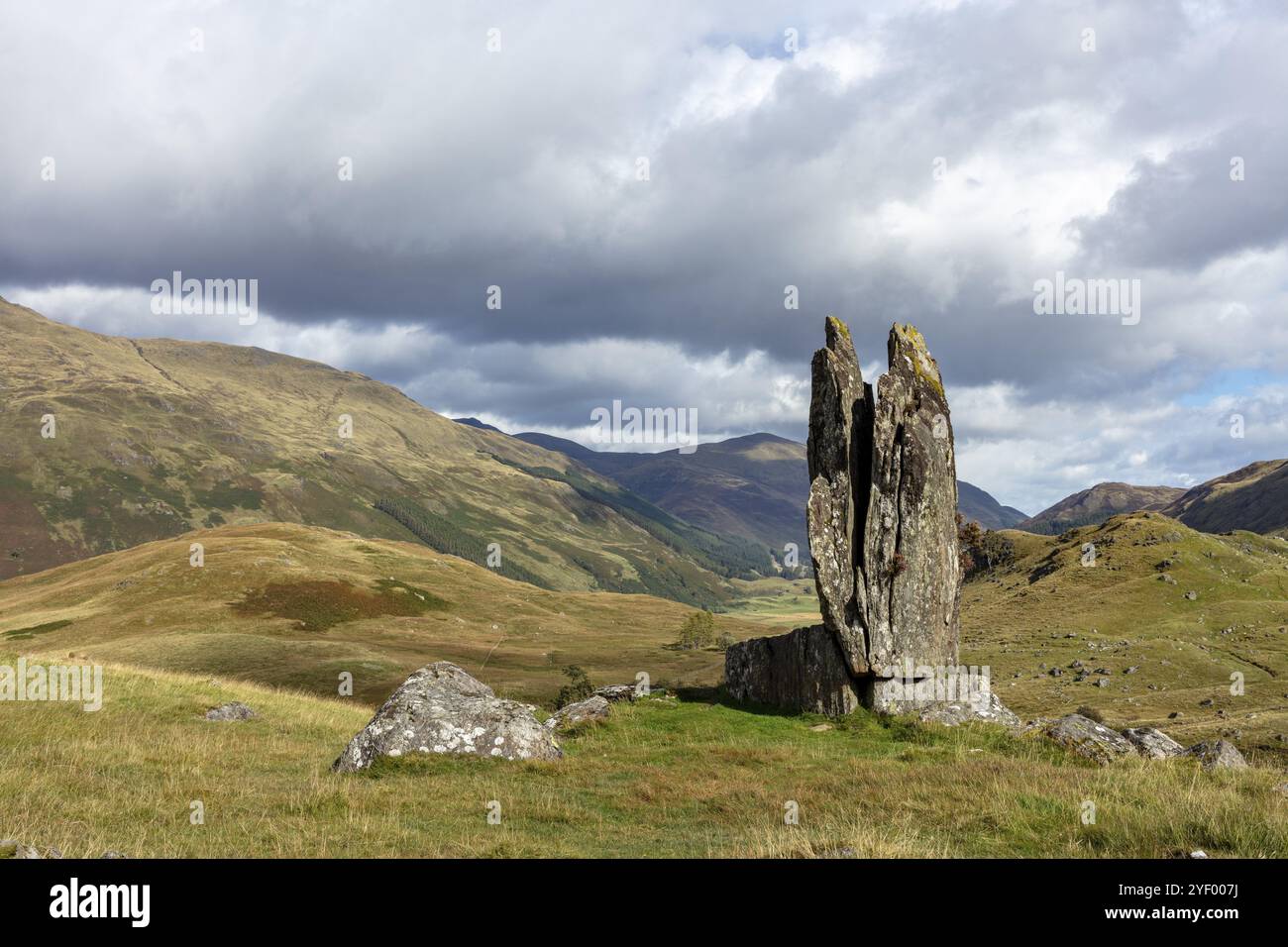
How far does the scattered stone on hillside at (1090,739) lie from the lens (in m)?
22.0

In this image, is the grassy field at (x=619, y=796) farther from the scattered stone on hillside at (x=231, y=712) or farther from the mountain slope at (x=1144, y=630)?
the mountain slope at (x=1144, y=630)

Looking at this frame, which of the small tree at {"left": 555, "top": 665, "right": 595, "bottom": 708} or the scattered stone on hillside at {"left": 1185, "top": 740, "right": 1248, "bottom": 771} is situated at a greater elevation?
the scattered stone on hillside at {"left": 1185, "top": 740, "right": 1248, "bottom": 771}

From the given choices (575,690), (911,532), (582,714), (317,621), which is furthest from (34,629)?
(911,532)

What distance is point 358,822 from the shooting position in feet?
49.6

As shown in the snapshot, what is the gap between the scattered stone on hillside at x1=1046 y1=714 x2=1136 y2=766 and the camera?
866 inches

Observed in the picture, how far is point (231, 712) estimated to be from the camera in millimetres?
30266

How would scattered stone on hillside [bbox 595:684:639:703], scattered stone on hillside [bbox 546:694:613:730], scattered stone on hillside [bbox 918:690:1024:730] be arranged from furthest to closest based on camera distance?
scattered stone on hillside [bbox 595:684:639:703] → scattered stone on hillside [bbox 546:694:613:730] → scattered stone on hillside [bbox 918:690:1024:730]

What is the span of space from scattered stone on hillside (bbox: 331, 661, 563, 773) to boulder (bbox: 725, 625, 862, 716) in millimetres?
13312

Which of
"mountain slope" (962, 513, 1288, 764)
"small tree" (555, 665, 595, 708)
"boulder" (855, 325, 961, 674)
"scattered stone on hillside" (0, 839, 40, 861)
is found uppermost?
"boulder" (855, 325, 961, 674)

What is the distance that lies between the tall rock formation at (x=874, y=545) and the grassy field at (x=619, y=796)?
15.7 feet

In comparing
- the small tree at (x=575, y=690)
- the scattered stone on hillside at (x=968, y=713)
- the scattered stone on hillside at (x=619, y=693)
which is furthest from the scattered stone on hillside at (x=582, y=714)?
the small tree at (x=575, y=690)

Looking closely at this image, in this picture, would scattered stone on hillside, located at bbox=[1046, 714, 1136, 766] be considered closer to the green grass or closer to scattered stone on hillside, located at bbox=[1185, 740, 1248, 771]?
scattered stone on hillside, located at bbox=[1185, 740, 1248, 771]

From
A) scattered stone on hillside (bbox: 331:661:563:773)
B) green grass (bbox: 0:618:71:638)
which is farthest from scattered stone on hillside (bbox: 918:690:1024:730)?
green grass (bbox: 0:618:71:638)
